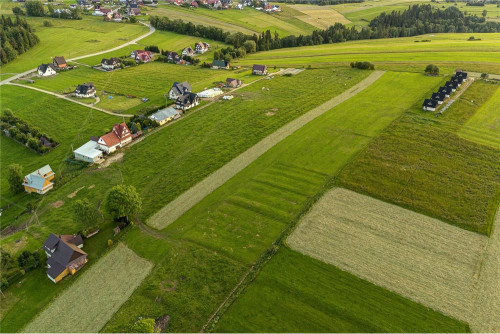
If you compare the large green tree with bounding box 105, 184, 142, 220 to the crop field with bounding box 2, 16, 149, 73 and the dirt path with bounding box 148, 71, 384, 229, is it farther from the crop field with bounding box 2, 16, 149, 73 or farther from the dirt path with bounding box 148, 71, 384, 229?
the crop field with bounding box 2, 16, 149, 73

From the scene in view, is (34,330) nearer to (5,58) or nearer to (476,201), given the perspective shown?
(476,201)

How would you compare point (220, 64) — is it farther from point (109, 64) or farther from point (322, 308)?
point (322, 308)

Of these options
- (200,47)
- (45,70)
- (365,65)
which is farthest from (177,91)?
(365,65)

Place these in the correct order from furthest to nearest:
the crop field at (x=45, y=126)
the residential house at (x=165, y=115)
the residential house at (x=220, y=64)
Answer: the residential house at (x=220, y=64) → the residential house at (x=165, y=115) → the crop field at (x=45, y=126)

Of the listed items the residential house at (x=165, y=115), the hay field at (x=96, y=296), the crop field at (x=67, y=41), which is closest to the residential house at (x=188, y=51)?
the crop field at (x=67, y=41)

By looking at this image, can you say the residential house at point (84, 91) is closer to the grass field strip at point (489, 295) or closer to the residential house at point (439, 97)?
the residential house at point (439, 97)

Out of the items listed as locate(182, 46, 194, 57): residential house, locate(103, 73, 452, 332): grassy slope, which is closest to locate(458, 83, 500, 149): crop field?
locate(103, 73, 452, 332): grassy slope
